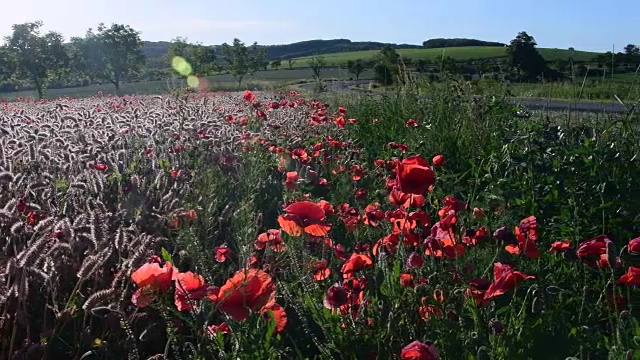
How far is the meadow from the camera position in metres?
2.07

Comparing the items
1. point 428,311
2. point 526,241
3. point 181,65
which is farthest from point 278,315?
point 181,65

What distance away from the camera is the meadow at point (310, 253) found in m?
2.07

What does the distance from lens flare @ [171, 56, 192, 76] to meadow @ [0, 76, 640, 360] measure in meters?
43.9

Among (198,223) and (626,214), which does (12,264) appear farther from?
(626,214)

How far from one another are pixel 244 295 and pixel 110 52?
194 feet

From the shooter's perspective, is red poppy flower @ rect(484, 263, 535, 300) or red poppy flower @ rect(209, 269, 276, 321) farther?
red poppy flower @ rect(484, 263, 535, 300)

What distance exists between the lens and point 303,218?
2375 mm

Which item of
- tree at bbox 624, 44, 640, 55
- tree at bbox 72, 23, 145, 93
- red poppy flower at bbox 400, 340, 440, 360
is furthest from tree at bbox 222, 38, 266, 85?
red poppy flower at bbox 400, 340, 440, 360

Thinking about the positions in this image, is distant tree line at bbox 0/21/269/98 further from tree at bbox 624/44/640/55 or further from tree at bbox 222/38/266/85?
tree at bbox 624/44/640/55

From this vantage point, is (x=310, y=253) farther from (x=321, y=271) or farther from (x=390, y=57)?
(x=390, y=57)

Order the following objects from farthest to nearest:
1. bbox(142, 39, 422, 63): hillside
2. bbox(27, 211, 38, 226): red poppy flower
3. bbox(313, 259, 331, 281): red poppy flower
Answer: bbox(142, 39, 422, 63): hillside → bbox(27, 211, 38, 226): red poppy flower → bbox(313, 259, 331, 281): red poppy flower

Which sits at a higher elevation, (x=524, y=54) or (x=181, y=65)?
(x=181, y=65)

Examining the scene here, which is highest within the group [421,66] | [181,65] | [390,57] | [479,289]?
[181,65]

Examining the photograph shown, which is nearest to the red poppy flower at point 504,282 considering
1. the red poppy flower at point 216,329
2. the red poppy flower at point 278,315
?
the red poppy flower at point 278,315
